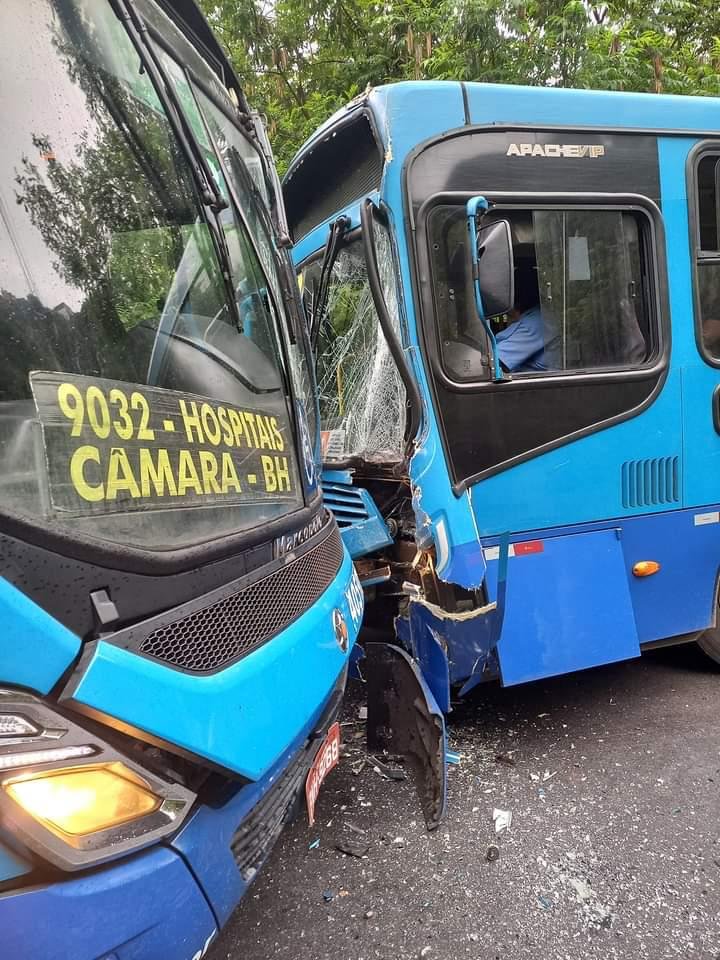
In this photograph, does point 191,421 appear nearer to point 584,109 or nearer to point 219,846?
point 219,846

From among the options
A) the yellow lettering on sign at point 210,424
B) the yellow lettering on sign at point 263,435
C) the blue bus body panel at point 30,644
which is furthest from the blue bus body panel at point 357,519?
the blue bus body panel at point 30,644

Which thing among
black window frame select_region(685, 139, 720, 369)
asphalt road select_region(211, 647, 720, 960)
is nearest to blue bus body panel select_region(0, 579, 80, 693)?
asphalt road select_region(211, 647, 720, 960)

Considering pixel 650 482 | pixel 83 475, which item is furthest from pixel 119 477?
pixel 650 482

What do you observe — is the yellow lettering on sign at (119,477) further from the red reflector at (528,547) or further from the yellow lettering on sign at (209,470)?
the red reflector at (528,547)

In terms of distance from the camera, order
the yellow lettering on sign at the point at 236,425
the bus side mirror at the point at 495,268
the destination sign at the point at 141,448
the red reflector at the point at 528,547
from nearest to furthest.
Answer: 1. the destination sign at the point at 141,448
2. the yellow lettering on sign at the point at 236,425
3. the bus side mirror at the point at 495,268
4. the red reflector at the point at 528,547

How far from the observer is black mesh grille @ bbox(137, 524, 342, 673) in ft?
4.55

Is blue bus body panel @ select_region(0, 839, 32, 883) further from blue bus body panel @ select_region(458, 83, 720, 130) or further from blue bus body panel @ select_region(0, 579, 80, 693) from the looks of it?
blue bus body panel @ select_region(458, 83, 720, 130)

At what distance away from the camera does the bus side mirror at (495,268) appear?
2.60 meters

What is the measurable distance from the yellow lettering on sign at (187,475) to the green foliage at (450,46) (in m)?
6.47

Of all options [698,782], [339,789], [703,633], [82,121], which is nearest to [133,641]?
[82,121]

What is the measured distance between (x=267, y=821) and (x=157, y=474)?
3.05 ft

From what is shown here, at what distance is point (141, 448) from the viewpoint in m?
1.46

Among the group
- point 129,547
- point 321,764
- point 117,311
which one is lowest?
point 321,764

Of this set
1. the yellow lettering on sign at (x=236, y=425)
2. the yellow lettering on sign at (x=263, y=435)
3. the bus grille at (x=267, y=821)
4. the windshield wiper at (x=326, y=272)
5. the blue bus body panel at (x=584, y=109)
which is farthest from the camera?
the windshield wiper at (x=326, y=272)
